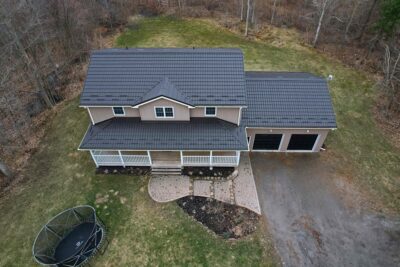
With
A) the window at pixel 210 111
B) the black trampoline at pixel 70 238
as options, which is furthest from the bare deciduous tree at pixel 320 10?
the black trampoline at pixel 70 238

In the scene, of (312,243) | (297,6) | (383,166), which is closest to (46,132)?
(312,243)

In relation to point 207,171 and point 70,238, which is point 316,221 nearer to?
point 207,171

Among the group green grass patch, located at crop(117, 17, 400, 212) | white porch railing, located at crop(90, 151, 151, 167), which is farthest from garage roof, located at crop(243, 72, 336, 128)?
white porch railing, located at crop(90, 151, 151, 167)

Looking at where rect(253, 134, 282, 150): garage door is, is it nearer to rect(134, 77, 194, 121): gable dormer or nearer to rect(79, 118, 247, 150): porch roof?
rect(79, 118, 247, 150): porch roof

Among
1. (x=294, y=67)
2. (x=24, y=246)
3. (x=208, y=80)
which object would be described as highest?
(x=208, y=80)

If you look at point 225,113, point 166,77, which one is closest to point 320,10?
point 225,113

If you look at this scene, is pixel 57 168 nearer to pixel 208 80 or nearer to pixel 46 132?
pixel 46 132
